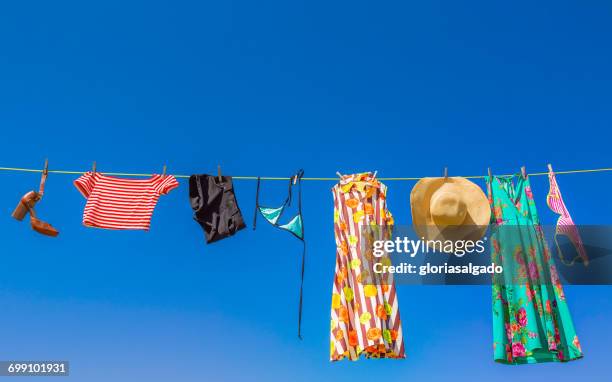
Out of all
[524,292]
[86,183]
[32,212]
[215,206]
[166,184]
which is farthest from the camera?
[215,206]

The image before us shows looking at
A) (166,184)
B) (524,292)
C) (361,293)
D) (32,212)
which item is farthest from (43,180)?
(524,292)

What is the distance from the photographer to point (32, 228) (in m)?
5.40

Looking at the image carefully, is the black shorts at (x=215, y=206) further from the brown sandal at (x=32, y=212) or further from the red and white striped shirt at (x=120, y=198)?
the brown sandal at (x=32, y=212)

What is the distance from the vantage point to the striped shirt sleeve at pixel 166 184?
5.73 metres

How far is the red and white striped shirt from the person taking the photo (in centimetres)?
556

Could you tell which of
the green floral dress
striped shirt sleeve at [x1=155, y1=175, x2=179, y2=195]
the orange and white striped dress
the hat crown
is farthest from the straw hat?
striped shirt sleeve at [x1=155, y1=175, x2=179, y2=195]

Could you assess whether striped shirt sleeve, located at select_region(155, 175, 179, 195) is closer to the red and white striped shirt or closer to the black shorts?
the red and white striped shirt

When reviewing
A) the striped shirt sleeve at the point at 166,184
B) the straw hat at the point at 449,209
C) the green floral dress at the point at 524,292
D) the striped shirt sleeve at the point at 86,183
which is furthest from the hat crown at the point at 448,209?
the striped shirt sleeve at the point at 86,183

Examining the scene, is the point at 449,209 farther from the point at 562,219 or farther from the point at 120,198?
the point at 120,198

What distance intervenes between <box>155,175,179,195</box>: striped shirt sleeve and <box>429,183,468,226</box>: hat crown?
97.0 inches

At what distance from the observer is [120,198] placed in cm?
567

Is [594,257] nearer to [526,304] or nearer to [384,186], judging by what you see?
[526,304]

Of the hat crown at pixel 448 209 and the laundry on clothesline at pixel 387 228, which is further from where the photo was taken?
the hat crown at pixel 448 209

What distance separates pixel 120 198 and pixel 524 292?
380 cm
